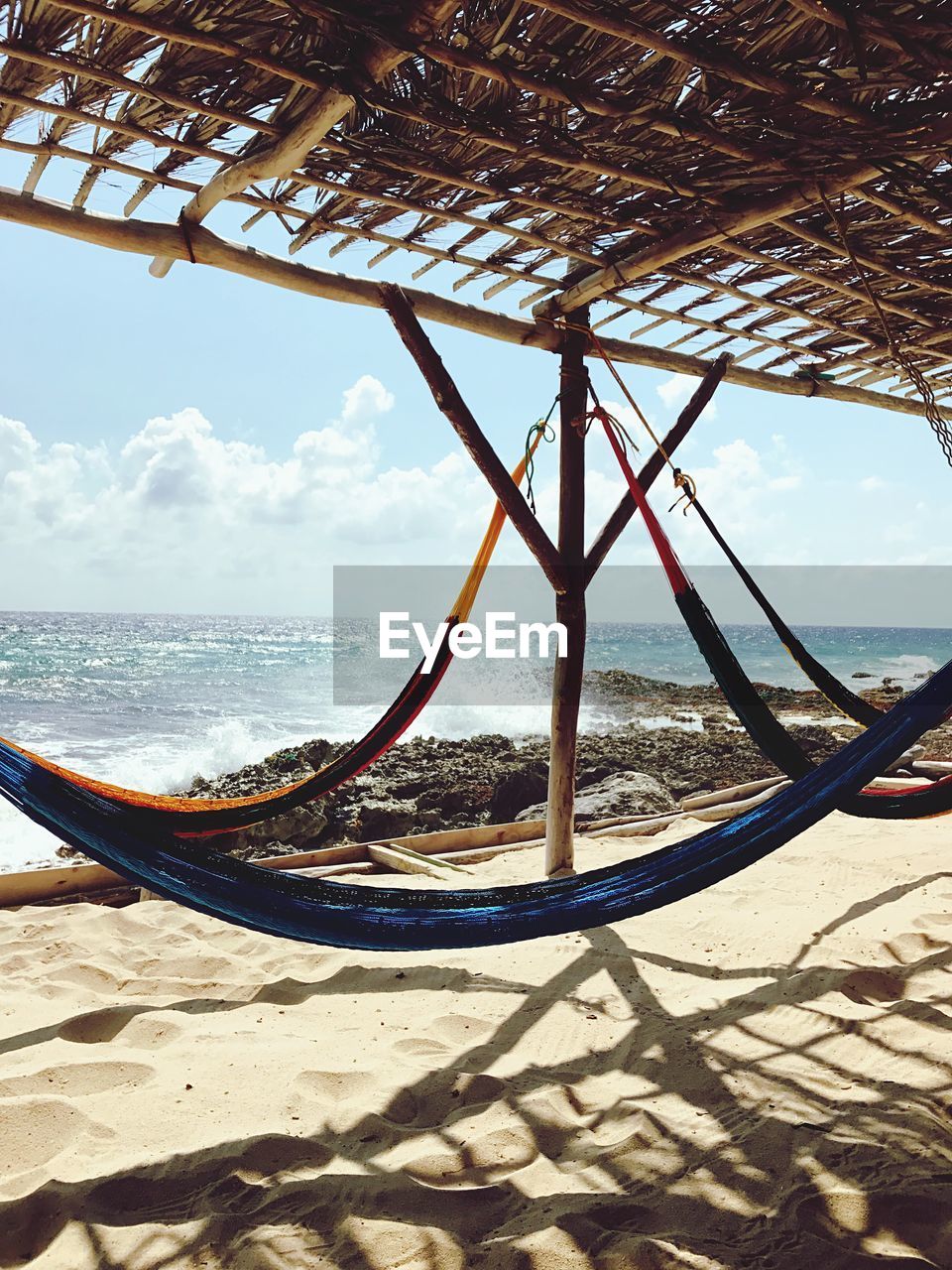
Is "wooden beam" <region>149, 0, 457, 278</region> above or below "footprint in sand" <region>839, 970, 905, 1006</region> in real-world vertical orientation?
above

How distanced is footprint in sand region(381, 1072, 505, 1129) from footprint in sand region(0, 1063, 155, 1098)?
42 centimetres

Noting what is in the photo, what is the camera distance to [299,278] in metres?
1.99

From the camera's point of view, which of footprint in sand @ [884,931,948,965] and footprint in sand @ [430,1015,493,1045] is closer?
footprint in sand @ [430,1015,493,1045]

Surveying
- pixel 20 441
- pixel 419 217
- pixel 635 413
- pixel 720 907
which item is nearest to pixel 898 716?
pixel 720 907

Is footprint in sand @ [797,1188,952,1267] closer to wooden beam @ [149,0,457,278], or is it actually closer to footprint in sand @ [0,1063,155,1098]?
footprint in sand @ [0,1063,155,1098]

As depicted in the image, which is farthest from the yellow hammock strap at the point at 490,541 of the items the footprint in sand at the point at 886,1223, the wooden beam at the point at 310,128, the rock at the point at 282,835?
the rock at the point at 282,835

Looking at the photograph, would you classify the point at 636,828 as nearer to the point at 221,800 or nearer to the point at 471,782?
the point at 221,800

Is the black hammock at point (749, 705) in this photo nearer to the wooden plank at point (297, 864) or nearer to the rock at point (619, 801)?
the wooden plank at point (297, 864)

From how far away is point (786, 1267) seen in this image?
36.2 inches

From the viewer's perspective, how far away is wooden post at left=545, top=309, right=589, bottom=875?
2.45m

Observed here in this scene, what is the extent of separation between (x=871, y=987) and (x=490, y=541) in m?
1.44

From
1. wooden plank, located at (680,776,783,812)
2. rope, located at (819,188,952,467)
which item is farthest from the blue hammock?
wooden plank, located at (680,776,783,812)

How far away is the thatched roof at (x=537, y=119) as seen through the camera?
1.29m

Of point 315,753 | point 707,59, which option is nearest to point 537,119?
point 707,59
